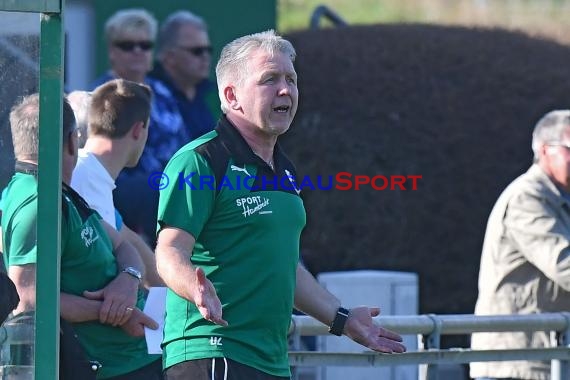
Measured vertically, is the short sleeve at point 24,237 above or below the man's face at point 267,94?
below

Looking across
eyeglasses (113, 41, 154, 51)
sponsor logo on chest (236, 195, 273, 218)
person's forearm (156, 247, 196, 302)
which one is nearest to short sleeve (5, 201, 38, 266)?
person's forearm (156, 247, 196, 302)

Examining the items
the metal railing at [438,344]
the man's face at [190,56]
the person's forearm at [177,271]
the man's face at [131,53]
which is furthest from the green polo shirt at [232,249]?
the man's face at [190,56]

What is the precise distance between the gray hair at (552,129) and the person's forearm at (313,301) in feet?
7.83

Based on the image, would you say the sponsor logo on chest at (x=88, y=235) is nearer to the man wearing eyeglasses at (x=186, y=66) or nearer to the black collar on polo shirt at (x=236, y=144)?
the black collar on polo shirt at (x=236, y=144)

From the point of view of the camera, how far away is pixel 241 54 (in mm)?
4570

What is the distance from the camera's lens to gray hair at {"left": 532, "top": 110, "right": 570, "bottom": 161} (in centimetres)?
673

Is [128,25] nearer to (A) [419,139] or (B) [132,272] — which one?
(A) [419,139]

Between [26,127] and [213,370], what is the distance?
3.24 ft

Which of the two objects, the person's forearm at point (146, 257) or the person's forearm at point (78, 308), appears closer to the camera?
the person's forearm at point (78, 308)

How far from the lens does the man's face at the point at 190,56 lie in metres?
8.66

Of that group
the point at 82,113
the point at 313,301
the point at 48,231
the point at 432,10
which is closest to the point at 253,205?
the point at 313,301

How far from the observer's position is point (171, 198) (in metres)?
4.30

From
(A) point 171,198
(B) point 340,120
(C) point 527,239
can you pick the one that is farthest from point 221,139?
(B) point 340,120

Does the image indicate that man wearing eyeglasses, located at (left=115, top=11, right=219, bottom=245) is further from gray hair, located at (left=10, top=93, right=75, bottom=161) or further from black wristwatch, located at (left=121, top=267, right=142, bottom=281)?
gray hair, located at (left=10, top=93, right=75, bottom=161)
